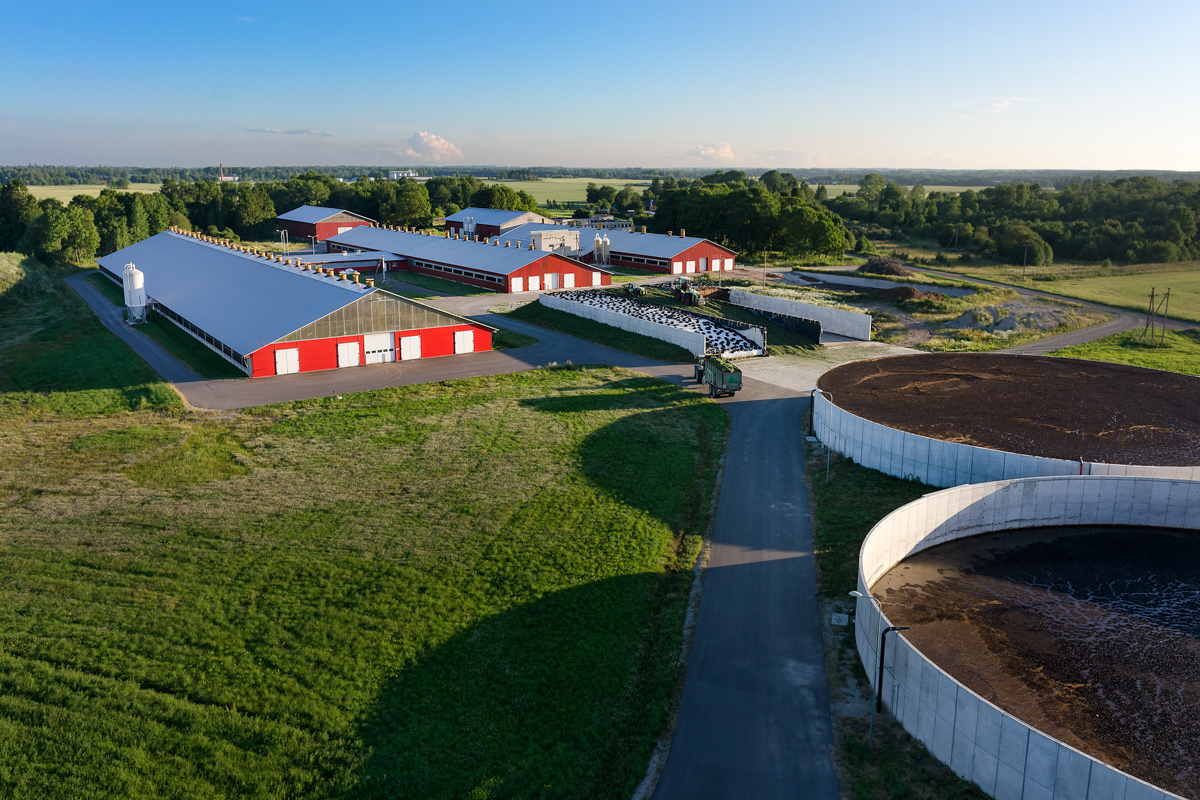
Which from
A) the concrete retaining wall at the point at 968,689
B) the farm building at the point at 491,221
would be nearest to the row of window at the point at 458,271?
the farm building at the point at 491,221

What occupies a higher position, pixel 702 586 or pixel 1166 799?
pixel 1166 799

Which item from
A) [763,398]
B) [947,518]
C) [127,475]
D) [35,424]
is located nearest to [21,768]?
[127,475]

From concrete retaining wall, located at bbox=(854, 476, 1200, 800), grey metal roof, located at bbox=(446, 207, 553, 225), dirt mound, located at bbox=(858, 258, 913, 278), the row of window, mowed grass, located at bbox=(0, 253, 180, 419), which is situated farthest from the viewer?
grey metal roof, located at bbox=(446, 207, 553, 225)

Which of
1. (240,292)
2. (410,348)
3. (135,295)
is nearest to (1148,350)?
(410,348)

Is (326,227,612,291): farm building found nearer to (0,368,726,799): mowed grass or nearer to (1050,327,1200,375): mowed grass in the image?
(1050,327,1200,375): mowed grass

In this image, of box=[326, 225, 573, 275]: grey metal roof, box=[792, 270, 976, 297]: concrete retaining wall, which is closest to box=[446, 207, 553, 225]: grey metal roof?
box=[326, 225, 573, 275]: grey metal roof

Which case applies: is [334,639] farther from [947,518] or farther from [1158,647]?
[1158,647]

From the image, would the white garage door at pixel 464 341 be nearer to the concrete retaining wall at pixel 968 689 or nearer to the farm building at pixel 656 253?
the concrete retaining wall at pixel 968 689
